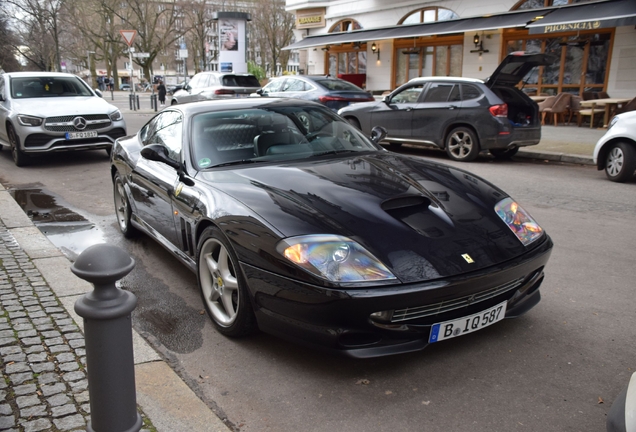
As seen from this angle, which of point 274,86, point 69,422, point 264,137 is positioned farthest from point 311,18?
point 69,422

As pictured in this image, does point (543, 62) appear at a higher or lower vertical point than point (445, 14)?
lower

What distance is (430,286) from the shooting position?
9.09ft

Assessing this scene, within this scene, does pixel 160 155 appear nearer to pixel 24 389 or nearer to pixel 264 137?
pixel 264 137

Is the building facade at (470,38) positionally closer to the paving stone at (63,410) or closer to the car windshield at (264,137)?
the car windshield at (264,137)

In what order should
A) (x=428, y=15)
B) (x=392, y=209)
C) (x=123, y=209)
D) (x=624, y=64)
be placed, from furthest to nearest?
(x=428, y=15)
(x=624, y=64)
(x=123, y=209)
(x=392, y=209)

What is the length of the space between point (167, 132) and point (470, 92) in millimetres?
7453

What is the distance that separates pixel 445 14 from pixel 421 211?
809 inches

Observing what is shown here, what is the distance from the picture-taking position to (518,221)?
138 inches

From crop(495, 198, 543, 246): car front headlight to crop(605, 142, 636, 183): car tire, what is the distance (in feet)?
19.1

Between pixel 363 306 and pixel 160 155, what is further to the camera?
pixel 160 155

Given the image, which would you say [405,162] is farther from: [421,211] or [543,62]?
[543,62]

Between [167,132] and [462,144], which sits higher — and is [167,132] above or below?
above

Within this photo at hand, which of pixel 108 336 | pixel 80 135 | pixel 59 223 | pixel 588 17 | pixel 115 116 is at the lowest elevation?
pixel 59 223

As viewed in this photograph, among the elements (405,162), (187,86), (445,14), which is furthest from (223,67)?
(405,162)
